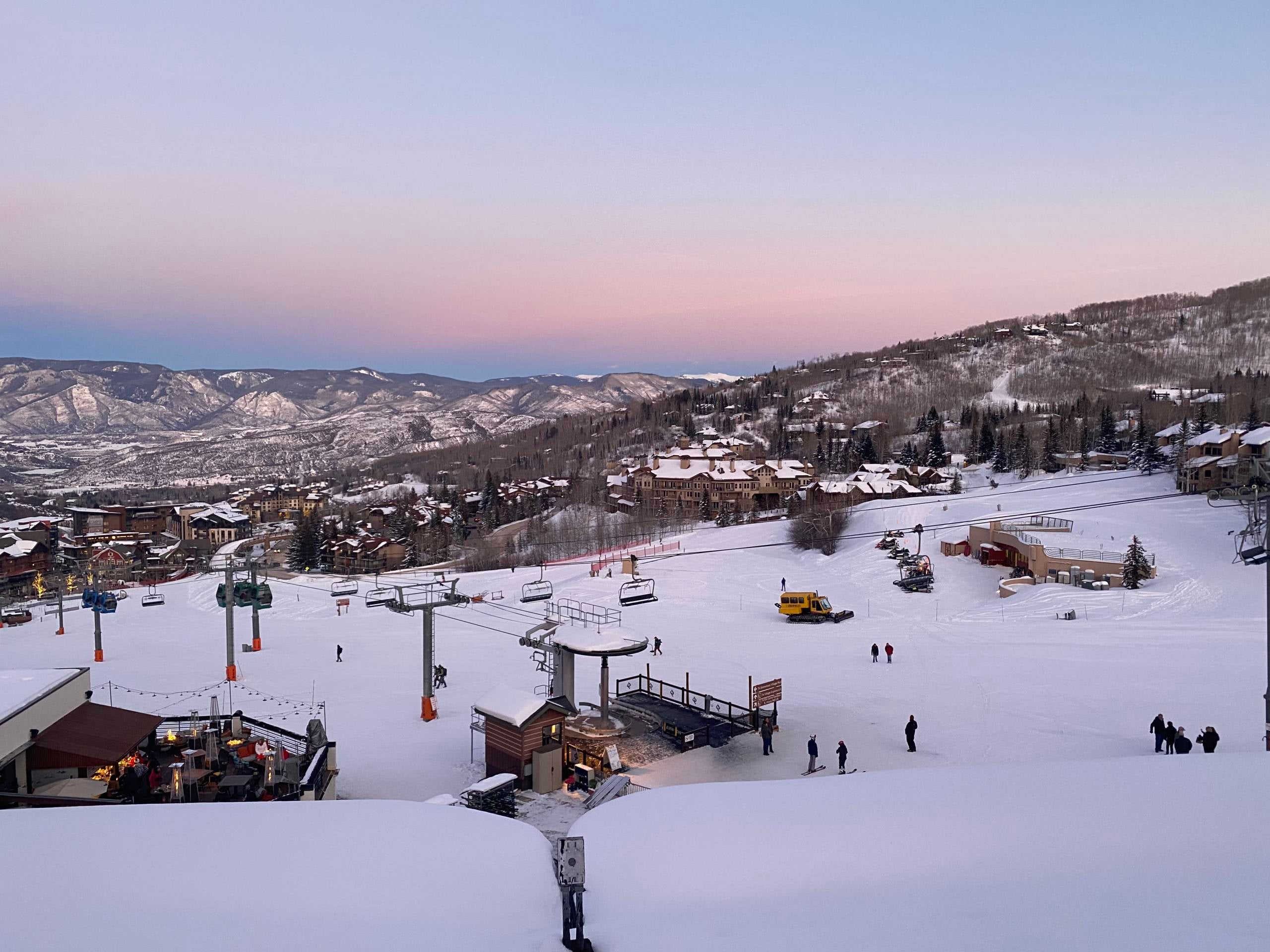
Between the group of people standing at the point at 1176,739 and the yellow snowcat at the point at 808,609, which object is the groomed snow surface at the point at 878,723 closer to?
the group of people standing at the point at 1176,739

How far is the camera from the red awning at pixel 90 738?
11172mm

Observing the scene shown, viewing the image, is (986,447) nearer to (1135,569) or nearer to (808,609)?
(1135,569)

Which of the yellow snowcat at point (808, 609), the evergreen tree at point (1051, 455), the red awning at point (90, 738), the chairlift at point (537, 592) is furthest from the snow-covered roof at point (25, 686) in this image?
the evergreen tree at point (1051, 455)

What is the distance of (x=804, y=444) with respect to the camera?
114188 millimetres

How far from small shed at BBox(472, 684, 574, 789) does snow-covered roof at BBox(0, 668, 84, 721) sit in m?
6.58

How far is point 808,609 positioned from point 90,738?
73.0 ft

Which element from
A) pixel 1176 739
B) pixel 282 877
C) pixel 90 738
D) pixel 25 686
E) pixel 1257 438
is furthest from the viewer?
pixel 1257 438

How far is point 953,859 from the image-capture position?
5.76 meters

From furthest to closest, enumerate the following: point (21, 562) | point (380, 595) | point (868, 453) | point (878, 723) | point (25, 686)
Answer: point (868, 453) < point (21, 562) < point (380, 595) < point (878, 723) < point (25, 686)

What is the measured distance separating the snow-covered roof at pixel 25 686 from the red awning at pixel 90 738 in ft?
1.81

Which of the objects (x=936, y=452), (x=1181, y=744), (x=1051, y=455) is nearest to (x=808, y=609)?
(x=1181, y=744)

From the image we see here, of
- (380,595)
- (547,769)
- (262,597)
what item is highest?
(262,597)

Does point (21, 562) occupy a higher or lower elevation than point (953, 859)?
lower

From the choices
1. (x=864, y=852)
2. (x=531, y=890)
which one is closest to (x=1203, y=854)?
(x=864, y=852)
